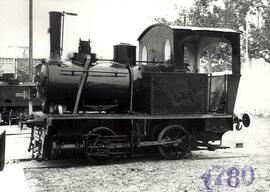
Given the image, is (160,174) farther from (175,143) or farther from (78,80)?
(78,80)

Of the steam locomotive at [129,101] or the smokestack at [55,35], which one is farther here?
the smokestack at [55,35]

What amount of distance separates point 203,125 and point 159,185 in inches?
119

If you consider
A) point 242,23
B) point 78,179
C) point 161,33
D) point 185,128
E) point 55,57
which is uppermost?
point 242,23

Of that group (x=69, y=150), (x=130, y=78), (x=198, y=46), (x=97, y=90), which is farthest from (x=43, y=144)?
(x=198, y=46)

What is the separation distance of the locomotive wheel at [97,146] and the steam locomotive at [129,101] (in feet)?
0.06

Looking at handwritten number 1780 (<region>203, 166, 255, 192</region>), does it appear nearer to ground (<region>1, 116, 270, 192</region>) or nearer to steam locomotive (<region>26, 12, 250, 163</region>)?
ground (<region>1, 116, 270, 192</region>)

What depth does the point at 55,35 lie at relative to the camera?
26.3 feet

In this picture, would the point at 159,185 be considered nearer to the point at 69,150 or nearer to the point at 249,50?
the point at 69,150

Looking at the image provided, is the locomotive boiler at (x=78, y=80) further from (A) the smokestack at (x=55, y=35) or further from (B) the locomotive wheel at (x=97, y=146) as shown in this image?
(B) the locomotive wheel at (x=97, y=146)

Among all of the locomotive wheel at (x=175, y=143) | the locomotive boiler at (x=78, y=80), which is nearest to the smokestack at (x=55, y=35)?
the locomotive boiler at (x=78, y=80)

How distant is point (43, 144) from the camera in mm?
7797

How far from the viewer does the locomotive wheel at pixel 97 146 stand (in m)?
7.88

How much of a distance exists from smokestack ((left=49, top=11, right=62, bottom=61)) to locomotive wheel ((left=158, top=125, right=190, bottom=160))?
2.71 meters

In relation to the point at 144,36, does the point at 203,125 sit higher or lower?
lower
